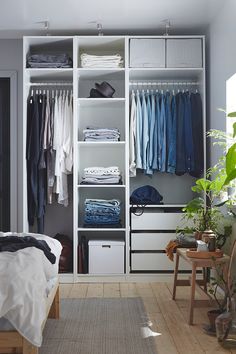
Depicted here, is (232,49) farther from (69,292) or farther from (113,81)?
(69,292)

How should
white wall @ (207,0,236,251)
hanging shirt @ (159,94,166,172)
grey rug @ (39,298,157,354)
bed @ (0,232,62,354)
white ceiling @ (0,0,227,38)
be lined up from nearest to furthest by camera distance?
bed @ (0,232,62,354)
grey rug @ (39,298,157,354)
white wall @ (207,0,236,251)
white ceiling @ (0,0,227,38)
hanging shirt @ (159,94,166,172)

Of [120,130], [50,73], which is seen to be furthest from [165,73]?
[50,73]

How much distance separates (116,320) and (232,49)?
2416 mm

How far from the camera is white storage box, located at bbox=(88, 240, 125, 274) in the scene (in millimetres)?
5207

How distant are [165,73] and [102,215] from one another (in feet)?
5.34

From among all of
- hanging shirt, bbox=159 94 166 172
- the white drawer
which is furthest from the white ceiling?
the white drawer

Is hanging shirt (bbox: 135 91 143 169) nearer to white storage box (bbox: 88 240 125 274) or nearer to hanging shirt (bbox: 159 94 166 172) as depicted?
hanging shirt (bbox: 159 94 166 172)

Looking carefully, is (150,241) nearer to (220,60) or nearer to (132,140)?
(132,140)

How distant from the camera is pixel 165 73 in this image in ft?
17.8

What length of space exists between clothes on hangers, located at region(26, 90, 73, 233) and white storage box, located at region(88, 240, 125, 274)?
0.60m

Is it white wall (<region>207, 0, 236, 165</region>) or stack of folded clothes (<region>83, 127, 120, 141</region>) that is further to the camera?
stack of folded clothes (<region>83, 127, 120, 141</region>)

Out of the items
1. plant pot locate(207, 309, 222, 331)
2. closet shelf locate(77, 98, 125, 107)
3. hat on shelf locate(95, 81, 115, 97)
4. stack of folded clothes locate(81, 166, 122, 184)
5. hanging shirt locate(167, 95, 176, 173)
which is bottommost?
plant pot locate(207, 309, 222, 331)

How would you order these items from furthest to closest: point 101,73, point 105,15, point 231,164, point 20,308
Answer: point 101,73 < point 105,15 < point 231,164 < point 20,308

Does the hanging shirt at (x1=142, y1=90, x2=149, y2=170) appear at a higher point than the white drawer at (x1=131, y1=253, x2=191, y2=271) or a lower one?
higher
